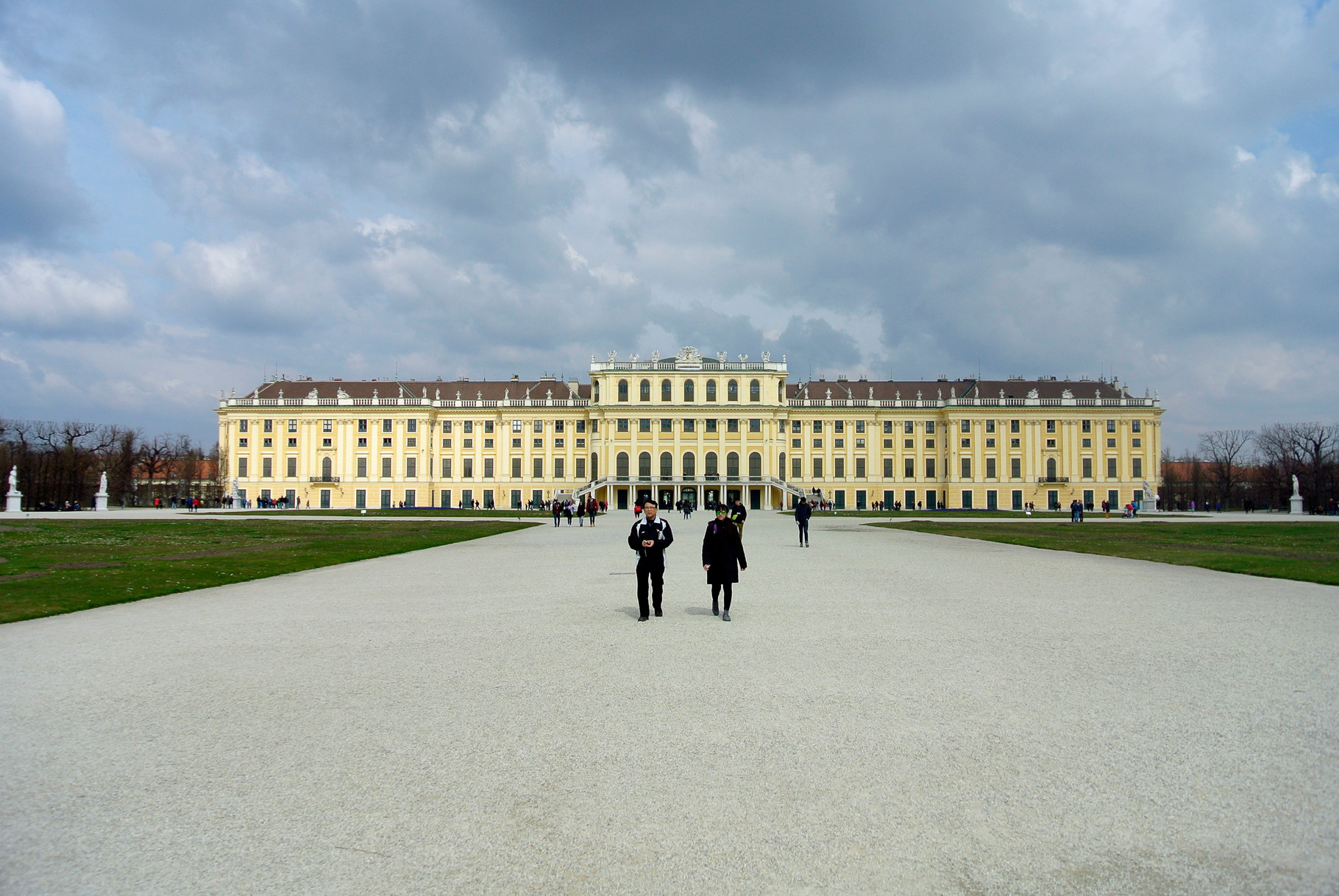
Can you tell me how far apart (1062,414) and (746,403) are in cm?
3211

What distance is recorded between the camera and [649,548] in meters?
11.1

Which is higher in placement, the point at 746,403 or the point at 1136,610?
the point at 746,403

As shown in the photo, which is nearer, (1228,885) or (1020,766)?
(1228,885)

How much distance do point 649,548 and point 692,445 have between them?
7174cm

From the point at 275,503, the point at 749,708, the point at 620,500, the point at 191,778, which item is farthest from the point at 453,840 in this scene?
the point at 275,503

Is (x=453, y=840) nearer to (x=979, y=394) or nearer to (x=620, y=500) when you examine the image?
(x=620, y=500)

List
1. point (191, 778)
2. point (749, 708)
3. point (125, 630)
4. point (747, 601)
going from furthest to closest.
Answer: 1. point (747, 601)
2. point (125, 630)
3. point (749, 708)
4. point (191, 778)

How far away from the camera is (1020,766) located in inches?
202

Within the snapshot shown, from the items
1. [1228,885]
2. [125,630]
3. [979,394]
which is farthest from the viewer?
[979,394]

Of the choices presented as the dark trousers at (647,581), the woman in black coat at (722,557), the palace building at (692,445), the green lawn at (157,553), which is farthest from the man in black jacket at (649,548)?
the palace building at (692,445)

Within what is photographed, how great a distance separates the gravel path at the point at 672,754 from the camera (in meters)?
3.90

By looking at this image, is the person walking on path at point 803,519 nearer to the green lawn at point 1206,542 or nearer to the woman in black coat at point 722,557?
the green lawn at point 1206,542

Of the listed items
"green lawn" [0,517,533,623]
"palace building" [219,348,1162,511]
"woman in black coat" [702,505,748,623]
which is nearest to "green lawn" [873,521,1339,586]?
A: "woman in black coat" [702,505,748,623]

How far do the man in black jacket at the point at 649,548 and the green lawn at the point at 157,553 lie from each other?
326 inches
